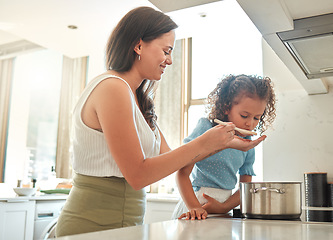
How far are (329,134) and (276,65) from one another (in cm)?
44

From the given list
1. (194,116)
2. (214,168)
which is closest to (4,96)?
(194,116)

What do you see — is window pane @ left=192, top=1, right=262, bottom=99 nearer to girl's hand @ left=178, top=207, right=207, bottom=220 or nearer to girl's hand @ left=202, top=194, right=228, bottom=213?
girl's hand @ left=202, top=194, right=228, bottom=213

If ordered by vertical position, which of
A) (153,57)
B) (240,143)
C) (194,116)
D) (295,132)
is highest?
(194,116)

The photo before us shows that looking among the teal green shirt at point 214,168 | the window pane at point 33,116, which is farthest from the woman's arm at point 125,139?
the window pane at point 33,116

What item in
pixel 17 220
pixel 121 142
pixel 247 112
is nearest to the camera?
pixel 121 142

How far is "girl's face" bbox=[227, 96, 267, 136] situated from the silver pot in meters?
0.39

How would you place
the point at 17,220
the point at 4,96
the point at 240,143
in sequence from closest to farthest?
the point at 240,143 < the point at 17,220 < the point at 4,96

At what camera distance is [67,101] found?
555 centimetres

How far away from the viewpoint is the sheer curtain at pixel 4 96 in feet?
18.2

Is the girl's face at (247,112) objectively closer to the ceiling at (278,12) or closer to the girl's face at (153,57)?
the ceiling at (278,12)

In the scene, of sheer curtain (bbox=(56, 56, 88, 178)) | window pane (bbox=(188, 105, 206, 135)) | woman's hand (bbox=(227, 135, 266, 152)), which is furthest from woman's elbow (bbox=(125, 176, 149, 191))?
sheer curtain (bbox=(56, 56, 88, 178))

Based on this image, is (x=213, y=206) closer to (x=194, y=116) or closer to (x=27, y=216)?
(x=27, y=216)

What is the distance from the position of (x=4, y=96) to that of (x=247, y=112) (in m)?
5.10

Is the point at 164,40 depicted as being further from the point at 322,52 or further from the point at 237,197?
the point at 237,197
